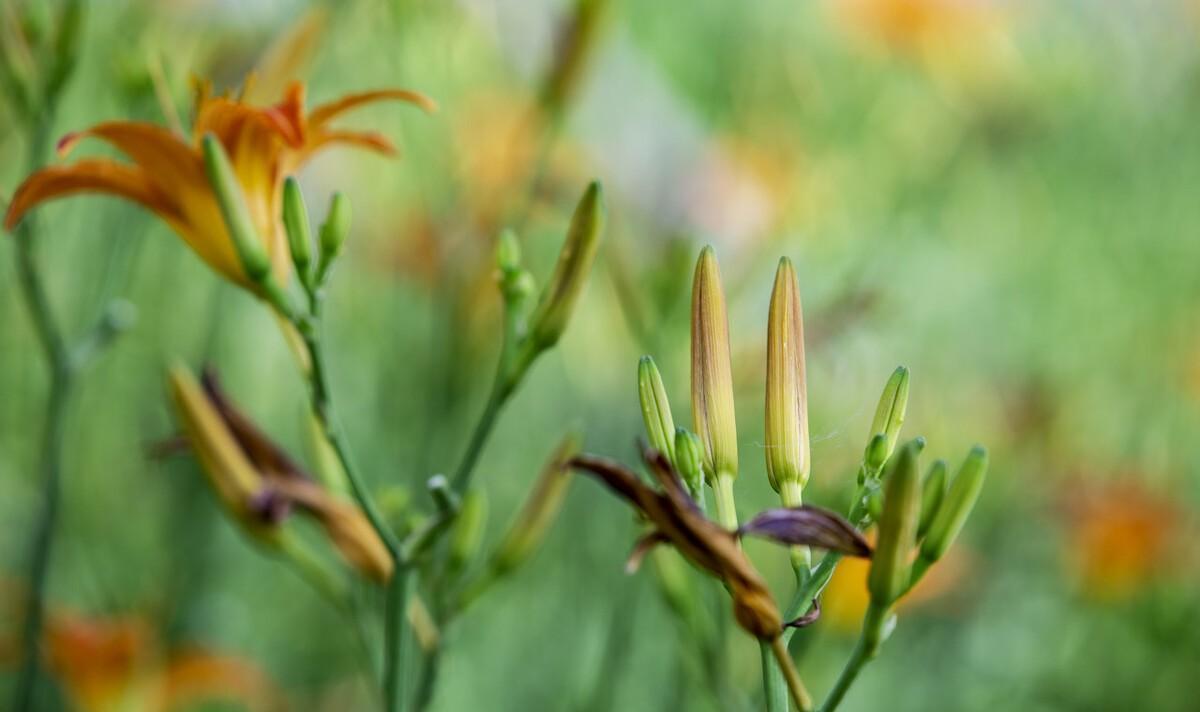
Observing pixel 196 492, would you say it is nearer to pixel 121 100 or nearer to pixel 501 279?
pixel 121 100

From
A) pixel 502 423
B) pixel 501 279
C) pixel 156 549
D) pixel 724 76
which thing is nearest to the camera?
pixel 501 279

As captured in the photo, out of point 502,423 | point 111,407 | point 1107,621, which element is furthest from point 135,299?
point 1107,621

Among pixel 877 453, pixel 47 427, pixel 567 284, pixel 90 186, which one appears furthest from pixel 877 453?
pixel 47 427

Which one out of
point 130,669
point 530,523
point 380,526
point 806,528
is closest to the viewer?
point 806,528

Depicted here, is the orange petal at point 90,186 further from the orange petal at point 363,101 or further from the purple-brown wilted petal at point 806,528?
the purple-brown wilted petal at point 806,528

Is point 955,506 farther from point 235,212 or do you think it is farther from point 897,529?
point 235,212

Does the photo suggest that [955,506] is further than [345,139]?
No

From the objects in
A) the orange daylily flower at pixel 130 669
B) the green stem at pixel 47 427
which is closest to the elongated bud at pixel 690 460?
the green stem at pixel 47 427
